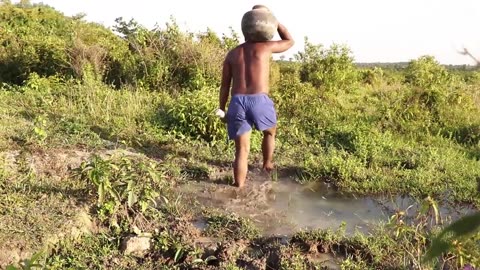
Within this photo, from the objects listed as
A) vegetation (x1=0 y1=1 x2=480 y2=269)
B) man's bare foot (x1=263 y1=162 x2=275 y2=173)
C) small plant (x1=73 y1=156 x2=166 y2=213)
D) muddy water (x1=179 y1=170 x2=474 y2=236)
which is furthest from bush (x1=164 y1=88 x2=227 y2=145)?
small plant (x1=73 y1=156 x2=166 y2=213)

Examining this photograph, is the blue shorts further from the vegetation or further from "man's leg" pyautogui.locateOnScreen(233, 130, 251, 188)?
the vegetation

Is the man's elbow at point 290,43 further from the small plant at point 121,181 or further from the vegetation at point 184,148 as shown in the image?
the small plant at point 121,181

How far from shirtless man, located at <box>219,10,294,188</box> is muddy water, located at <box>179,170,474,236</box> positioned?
23 centimetres

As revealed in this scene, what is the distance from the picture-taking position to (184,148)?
5.32m

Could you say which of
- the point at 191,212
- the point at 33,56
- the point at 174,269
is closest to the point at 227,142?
the point at 191,212

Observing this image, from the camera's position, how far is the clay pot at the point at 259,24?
13.5 feet

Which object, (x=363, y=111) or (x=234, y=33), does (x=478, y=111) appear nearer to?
(x=363, y=111)

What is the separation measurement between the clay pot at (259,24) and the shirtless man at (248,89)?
3.3 inches

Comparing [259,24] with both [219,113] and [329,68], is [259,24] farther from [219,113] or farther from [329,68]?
[329,68]

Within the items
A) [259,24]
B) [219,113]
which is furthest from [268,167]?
[259,24]

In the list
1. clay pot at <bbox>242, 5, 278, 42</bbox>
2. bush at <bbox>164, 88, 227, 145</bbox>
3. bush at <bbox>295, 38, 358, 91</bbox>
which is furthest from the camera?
bush at <bbox>295, 38, 358, 91</bbox>

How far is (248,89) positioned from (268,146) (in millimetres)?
648

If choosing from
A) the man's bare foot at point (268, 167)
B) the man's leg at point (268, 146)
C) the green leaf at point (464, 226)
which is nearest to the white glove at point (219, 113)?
the man's leg at point (268, 146)

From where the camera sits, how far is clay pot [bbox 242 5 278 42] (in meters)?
4.13
